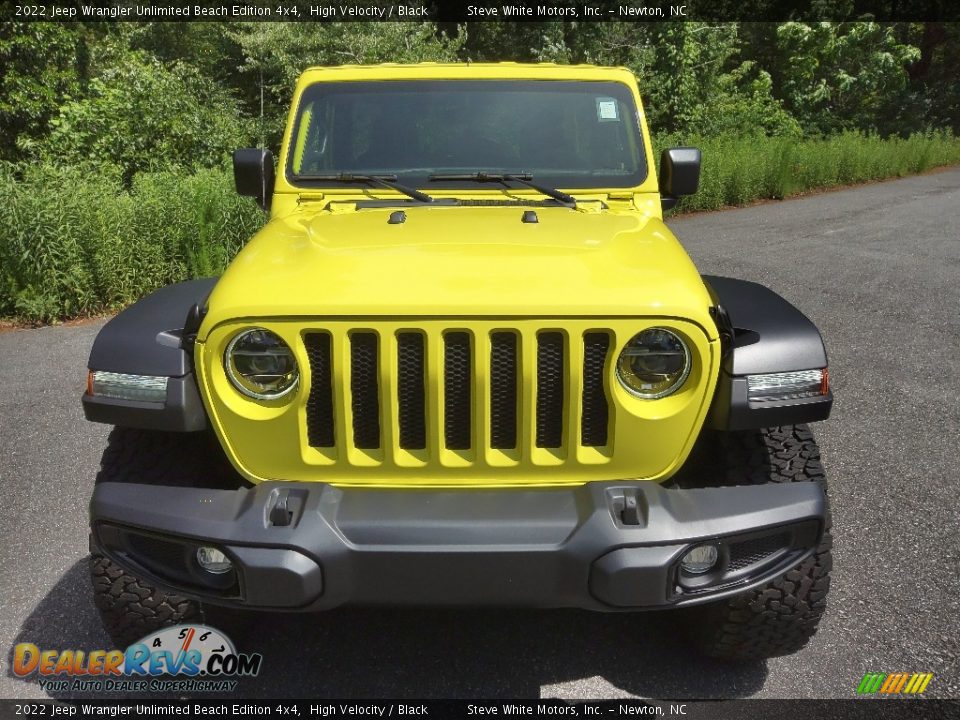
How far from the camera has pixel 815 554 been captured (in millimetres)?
2475

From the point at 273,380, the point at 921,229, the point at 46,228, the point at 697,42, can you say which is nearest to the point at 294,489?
the point at 273,380

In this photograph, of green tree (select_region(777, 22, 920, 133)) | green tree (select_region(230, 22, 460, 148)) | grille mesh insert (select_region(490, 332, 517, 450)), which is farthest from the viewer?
green tree (select_region(777, 22, 920, 133))

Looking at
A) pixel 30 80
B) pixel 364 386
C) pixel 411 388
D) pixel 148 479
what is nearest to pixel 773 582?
pixel 411 388

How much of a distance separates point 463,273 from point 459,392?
0.33m

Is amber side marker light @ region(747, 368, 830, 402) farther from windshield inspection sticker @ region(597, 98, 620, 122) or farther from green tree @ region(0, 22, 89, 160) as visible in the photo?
green tree @ region(0, 22, 89, 160)

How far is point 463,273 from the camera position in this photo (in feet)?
7.95

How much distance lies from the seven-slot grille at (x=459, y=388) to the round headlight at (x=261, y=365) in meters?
0.08

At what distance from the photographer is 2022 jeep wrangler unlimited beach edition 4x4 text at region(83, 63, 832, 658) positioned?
223cm

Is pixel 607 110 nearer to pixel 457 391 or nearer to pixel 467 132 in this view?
pixel 467 132

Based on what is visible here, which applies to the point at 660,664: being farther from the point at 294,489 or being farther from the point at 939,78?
the point at 939,78

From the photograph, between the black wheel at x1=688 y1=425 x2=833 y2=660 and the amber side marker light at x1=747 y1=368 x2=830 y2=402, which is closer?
the amber side marker light at x1=747 y1=368 x2=830 y2=402

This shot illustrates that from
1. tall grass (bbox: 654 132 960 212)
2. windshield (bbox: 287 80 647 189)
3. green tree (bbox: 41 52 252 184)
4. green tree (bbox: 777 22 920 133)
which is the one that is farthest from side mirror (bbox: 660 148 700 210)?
green tree (bbox: 777 22 920 133)

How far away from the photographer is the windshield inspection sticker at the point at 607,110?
12.5ft

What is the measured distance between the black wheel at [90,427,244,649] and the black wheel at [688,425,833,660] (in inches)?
57.1
